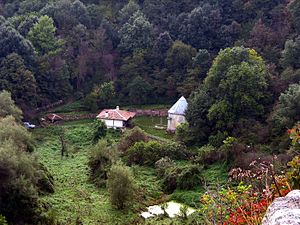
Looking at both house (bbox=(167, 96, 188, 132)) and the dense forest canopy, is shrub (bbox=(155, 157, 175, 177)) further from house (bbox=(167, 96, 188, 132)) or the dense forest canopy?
the dense forest canopy

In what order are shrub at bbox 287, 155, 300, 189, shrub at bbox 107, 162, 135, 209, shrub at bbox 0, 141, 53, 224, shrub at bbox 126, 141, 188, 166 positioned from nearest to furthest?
shrub at bbox 287, 155, 300, 189
shrub at bbox 0, 141, 53, 224
shrub at bbox 107, 162, 135, 209
shrub at bbox 126, 141, 188, 166

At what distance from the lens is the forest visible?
2150 cm

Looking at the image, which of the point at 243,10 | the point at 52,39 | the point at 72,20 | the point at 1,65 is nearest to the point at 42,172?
the point at 1,65

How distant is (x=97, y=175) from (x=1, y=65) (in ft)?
55.0

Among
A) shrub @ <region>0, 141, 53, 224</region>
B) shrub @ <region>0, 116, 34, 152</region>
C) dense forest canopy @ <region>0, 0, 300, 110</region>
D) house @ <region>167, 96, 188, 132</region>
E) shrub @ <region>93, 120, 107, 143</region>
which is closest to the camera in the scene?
shrub @ <region>0, 141, 53, 224</region>

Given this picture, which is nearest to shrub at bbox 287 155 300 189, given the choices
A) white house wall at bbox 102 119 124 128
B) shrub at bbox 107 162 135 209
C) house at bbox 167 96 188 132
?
shrub at bbox 107 162 135 209

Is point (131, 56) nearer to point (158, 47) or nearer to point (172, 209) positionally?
point (158, 47)

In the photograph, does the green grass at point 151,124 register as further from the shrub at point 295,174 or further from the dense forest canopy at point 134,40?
the shrub at point 295,174

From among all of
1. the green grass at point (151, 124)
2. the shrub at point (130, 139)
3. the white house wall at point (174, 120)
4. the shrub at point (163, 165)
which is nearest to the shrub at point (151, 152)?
the shrub at point (163, 165)

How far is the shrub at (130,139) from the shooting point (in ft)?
104

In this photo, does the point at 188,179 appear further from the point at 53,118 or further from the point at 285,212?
the point at 285,212

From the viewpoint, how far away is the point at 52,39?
43188mm

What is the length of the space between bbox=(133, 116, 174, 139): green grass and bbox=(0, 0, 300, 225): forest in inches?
10.3

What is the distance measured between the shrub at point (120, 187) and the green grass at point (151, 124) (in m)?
13.3
